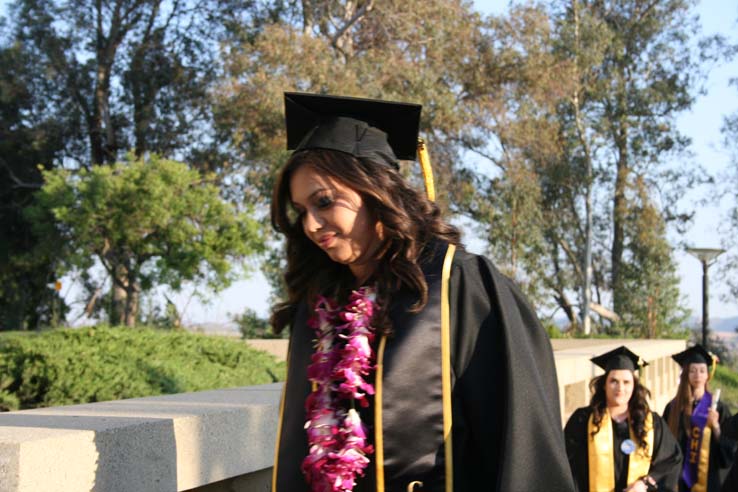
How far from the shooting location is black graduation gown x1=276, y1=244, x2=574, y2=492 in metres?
1.89

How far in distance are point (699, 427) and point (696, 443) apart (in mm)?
162

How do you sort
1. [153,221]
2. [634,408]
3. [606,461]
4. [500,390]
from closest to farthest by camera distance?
[500,390]
[606,461]
[634,408]
[153,221]

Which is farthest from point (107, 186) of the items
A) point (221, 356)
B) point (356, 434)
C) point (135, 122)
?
point (356, 434)

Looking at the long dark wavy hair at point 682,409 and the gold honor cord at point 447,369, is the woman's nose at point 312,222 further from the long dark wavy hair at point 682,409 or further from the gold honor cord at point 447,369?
the long dark wavy hair at point 682,409

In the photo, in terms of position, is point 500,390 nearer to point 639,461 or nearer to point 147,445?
point 147,445

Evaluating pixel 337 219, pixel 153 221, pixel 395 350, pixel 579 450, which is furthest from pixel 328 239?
pixel 153 221

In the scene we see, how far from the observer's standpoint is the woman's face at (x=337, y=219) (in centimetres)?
218

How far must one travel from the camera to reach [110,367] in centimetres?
692

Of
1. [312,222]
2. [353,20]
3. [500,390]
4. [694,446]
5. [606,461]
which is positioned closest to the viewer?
[500,390]

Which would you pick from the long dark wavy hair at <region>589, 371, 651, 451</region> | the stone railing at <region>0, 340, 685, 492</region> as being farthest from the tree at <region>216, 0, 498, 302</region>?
the stone railing at <region>0, 340, 685, 492</region>

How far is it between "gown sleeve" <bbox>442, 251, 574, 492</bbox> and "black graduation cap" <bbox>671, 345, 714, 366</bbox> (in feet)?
21.4

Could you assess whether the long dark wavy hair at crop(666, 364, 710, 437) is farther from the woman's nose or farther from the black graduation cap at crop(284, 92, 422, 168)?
the woman's nose

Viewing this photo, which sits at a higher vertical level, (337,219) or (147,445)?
(337,219)

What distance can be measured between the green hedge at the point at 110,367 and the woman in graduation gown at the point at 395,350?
4.53m
